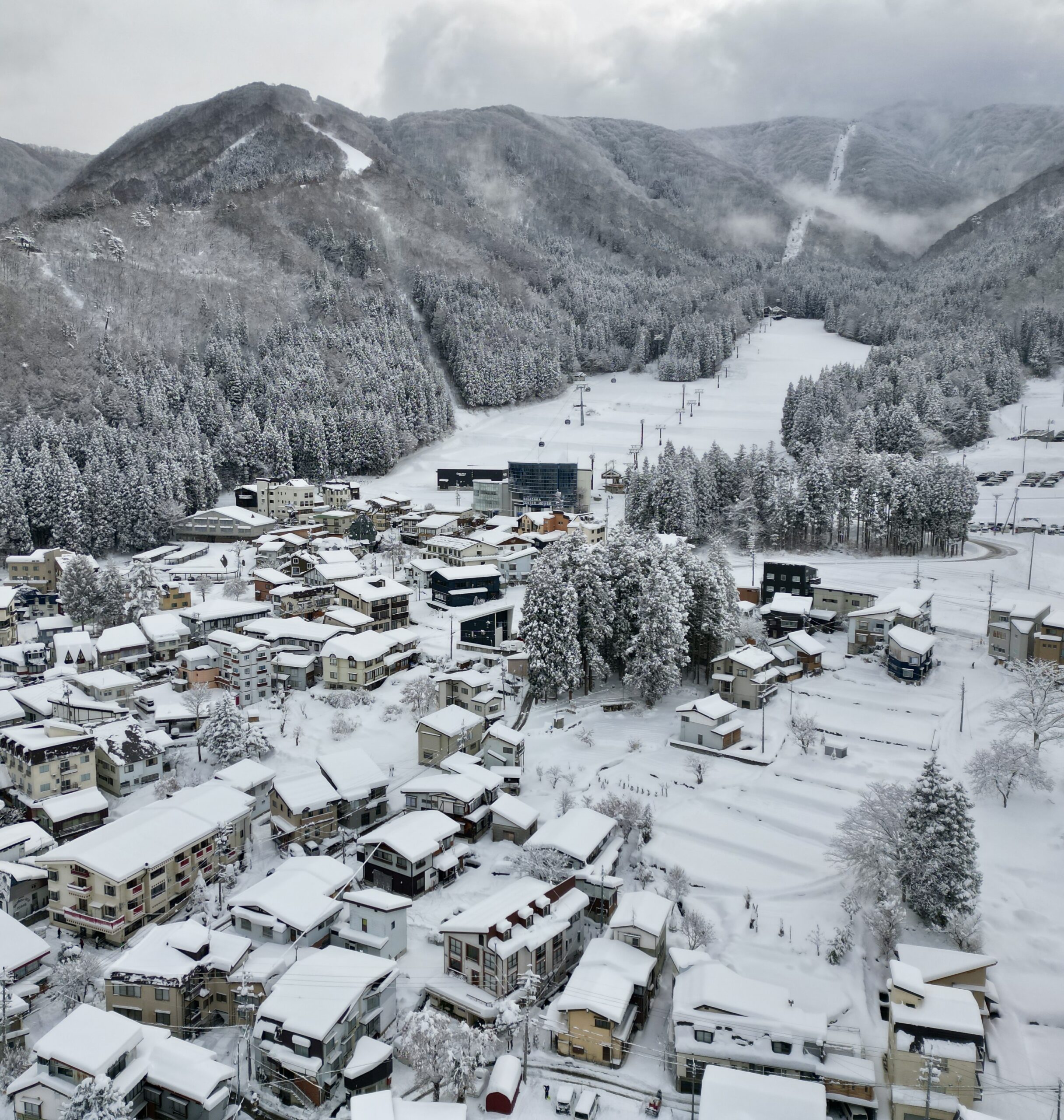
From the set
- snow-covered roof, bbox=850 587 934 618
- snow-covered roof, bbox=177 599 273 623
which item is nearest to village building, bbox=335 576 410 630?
snow-covered roof, bbox=177 599 273 623

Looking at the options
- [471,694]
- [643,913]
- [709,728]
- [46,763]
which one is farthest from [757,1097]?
[46,763]

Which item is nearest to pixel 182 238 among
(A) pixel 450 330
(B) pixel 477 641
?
(A) pixel 450 330

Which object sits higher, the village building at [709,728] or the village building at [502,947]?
the village building at [709,728]

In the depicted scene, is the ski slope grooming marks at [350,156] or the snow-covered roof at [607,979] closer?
Answer: the snow-covered roof at [607,979]

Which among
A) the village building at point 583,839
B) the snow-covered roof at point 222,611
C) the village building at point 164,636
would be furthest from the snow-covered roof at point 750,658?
the village building at point 164,636

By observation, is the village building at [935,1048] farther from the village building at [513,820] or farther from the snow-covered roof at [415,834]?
the snow-covered roof at [415,834]

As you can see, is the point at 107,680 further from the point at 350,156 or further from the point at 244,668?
the point at 350,156
